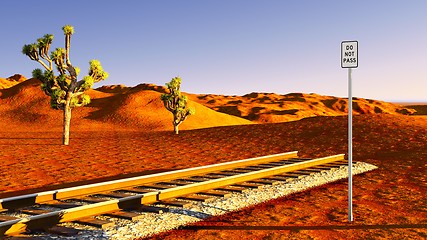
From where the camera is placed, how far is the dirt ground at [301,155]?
27.7ft

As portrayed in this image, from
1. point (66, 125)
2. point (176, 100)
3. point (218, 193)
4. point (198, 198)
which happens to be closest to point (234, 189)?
point (218, 193)

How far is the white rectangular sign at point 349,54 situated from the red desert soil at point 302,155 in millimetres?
3347

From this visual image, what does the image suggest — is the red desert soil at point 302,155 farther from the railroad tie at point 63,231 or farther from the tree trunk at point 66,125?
the railroad tie at point 63,231

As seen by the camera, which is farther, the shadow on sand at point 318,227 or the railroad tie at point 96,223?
the shadow on sand at point 318,227

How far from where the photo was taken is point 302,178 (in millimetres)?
14055

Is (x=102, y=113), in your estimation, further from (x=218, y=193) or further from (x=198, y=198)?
(x=198, y=198)

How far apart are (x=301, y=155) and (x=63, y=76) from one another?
18313 millimetres

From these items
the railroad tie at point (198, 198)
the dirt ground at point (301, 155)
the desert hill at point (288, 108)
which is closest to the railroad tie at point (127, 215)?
the dirt ground at point (301, 155)

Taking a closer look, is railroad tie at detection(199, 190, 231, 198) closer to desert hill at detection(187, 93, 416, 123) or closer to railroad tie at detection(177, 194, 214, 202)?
railroad tie at detection(177, 194, 214, 202)

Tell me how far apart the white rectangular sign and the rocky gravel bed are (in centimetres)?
423

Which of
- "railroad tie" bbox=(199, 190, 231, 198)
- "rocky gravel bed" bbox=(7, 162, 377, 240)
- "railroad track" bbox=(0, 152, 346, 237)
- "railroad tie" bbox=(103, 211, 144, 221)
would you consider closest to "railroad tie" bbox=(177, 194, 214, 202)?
Result: "railroad track" bbox=(0, 152, 346, 237)

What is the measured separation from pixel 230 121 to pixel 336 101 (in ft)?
227

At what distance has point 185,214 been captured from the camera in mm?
9039

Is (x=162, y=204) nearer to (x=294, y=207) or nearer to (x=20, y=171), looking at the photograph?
(x=294, y=207)
